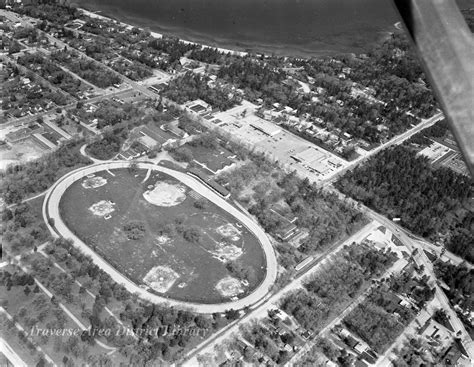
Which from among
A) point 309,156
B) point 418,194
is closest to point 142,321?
point 309,156

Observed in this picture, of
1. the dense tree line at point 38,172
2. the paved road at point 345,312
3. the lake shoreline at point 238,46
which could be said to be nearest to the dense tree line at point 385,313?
the paved road at point 345,312

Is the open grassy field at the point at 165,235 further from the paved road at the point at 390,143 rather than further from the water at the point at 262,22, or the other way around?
the water at the point at 262,22

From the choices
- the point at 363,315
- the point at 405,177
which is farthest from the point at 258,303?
the point at 405,177

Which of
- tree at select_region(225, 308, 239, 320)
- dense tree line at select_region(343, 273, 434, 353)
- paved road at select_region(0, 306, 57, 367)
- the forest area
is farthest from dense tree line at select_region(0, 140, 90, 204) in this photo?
dense tree line at select_region(343, 273, 434, 353)

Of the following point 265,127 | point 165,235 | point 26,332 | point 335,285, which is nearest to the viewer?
point 26,332

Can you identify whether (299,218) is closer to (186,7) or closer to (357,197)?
(357,197)

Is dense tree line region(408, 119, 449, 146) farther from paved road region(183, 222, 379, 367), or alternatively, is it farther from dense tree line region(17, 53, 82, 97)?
dense tree line region(17, 53, 82, 97)

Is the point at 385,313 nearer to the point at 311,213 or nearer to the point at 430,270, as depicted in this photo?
the point at 430,270
